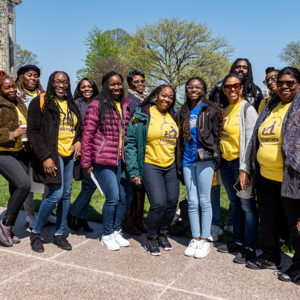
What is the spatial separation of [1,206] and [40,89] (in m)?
→ 2.87

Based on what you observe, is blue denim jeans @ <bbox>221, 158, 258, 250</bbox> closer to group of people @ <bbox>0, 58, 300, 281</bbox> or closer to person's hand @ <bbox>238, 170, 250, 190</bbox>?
group of people @ <bbox>0, 58, 300, 281</bbox>

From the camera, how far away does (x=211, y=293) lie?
3.05 m

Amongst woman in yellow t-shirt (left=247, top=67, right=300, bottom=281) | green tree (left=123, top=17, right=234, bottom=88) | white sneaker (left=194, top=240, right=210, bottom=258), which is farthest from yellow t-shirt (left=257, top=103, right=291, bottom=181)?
green tree (left=123, top=17, right=234, bottom=88)

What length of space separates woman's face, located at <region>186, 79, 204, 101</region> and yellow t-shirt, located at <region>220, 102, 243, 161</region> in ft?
1.42

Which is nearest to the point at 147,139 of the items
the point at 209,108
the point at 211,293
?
the point at 209,108

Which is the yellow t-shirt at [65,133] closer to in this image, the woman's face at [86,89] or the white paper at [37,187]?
the white paper at [37,187]

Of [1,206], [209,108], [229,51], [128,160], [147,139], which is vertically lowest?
[1,206]

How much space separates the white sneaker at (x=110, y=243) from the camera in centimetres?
420

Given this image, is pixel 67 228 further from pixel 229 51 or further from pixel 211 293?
pixel 229 51

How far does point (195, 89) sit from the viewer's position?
4062 millimetres

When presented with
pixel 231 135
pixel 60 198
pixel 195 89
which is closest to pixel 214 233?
pixel 231 135

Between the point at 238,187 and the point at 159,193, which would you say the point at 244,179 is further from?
the point at 159,193

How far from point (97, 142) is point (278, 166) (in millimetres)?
2170

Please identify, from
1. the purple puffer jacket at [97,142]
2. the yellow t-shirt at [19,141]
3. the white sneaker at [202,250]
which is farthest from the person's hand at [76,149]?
the white sneaker at [202,250]
